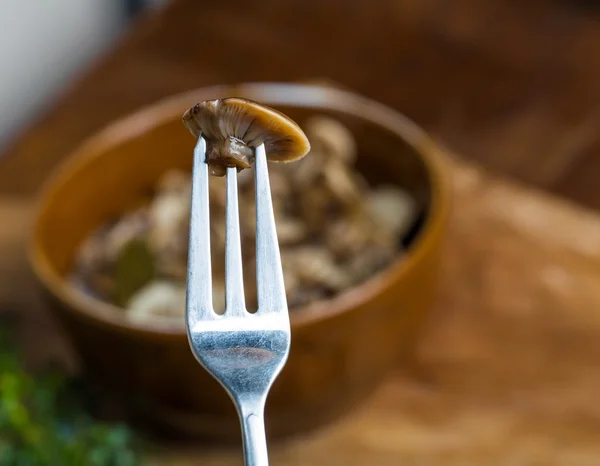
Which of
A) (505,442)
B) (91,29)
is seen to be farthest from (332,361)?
(91,29)

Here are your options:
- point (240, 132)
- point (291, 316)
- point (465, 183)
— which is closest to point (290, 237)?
point (291, 316)

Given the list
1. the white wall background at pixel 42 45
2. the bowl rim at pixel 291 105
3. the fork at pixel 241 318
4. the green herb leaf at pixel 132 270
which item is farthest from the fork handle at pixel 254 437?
the white wall background at pixel 42 45

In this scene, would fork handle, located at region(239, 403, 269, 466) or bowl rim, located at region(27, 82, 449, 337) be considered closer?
fork handle, located at region(239, 403, 269, 466)

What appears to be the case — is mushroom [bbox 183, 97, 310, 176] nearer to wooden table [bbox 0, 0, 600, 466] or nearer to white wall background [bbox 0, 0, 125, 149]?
wooden table [bbox 0, 0, 600, 466]

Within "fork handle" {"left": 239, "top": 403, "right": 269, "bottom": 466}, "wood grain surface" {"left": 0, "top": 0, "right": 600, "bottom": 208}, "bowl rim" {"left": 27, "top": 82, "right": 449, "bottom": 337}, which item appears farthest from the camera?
"wood grain surface" {"left": 0, "top": 0, "right": 600, "bottom": 208}

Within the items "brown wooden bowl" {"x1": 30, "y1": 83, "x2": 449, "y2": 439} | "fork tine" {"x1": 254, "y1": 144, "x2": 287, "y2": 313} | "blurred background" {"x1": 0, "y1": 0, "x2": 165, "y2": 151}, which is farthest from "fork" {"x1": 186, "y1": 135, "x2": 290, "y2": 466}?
"blurred background" {"x1": 0, "y1": 0, "x2": 165, "y2": 151}

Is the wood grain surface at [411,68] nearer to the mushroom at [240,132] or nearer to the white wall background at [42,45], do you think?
the white wall background at [42,45]

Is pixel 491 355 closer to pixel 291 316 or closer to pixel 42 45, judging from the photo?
pixel 291 316

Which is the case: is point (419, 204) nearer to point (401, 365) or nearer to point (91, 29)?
point (401, 365)
